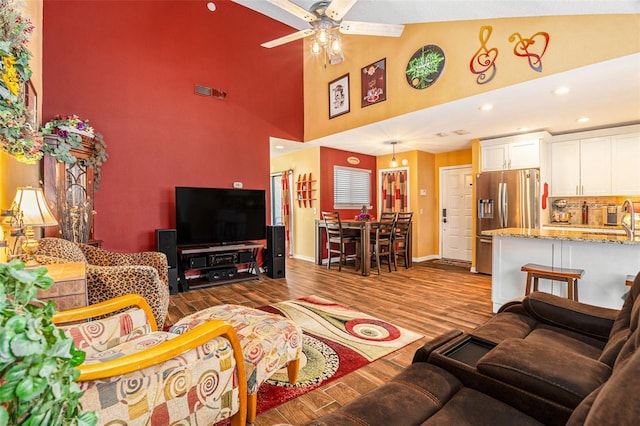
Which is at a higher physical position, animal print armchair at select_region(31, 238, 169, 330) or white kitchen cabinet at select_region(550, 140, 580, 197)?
white kitchen cabinet at select_region(550, 140, 580, 197)

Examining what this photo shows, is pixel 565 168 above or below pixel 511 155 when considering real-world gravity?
below

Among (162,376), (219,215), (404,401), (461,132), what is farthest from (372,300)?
(461,132)

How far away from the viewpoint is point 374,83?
470 cm

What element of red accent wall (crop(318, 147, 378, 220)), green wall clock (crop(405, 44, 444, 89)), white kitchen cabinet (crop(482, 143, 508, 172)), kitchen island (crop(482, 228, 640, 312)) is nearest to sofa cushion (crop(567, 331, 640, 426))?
kitchen island (crop(482, 228, 640, 312))

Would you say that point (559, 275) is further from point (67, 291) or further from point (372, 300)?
point (67, 291)

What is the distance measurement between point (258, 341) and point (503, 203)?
16.2 ft

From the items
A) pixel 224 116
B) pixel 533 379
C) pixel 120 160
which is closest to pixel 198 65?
pixel 224 116

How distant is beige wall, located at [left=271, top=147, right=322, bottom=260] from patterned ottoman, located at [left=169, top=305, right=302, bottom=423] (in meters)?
4.45

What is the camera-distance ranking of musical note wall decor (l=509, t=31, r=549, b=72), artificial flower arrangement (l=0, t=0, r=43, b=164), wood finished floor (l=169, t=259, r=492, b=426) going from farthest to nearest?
1. musical note wall decor (l=509, t=31, r=549, b=72)
2. wood finished floor (l=169, t=259, r=492, b=426)
3. artificial flower arrangement (l=0, t=0, r=43, b=164)

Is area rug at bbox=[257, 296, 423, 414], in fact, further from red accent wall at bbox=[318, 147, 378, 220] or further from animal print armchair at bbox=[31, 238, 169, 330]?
red accent wall at bbox=[318, 147, 378, 220]

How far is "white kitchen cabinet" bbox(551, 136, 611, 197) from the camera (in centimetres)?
454

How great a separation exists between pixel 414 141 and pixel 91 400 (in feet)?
19.1

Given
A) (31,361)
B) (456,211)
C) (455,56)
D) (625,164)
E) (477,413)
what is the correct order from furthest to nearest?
(456,211) → (625,164) → (455,56) → (477,413) → (31,361)

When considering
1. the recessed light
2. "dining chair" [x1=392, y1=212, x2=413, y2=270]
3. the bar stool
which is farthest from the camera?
"dining chair" [x1=392, y1=212, x2=413, y2=270]
